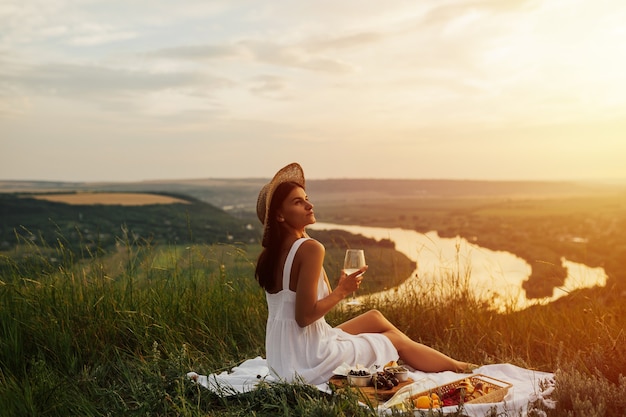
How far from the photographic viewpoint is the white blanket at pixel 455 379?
14.7 feet

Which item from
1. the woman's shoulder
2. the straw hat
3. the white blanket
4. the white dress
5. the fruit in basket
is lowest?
the white blanket

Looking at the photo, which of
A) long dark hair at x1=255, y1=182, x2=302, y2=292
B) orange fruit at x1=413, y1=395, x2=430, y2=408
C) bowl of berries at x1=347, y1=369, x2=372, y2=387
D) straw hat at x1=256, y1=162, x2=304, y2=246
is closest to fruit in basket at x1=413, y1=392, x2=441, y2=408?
orange fruit at x1=413, y1=395, x2=430, y2=408

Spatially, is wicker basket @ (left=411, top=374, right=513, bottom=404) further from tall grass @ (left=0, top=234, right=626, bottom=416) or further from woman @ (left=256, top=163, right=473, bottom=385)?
woman @ (left=256, top=163, right=473, bottom=385)

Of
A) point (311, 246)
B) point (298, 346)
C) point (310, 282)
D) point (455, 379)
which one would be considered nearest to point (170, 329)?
point (298, 346)

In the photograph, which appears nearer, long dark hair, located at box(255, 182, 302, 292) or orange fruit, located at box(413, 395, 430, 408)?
orange fruit, located at box(413, 395, 430, 408)

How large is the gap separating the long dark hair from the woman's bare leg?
97 centimetres

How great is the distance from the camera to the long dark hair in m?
5.07

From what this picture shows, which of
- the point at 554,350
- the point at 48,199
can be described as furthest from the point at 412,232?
the point at 48,199

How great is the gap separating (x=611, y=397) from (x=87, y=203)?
44797 mm

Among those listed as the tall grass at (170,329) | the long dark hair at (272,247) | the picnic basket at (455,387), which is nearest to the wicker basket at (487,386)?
the picnic basket at (455,387)

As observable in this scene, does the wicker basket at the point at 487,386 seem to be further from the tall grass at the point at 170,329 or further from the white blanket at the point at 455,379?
the tall grass at the point at 170,329

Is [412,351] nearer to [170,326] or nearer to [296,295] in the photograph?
[296,295]

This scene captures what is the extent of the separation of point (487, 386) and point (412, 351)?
89 cm

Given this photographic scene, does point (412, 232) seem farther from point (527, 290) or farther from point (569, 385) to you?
point (569, 385)
